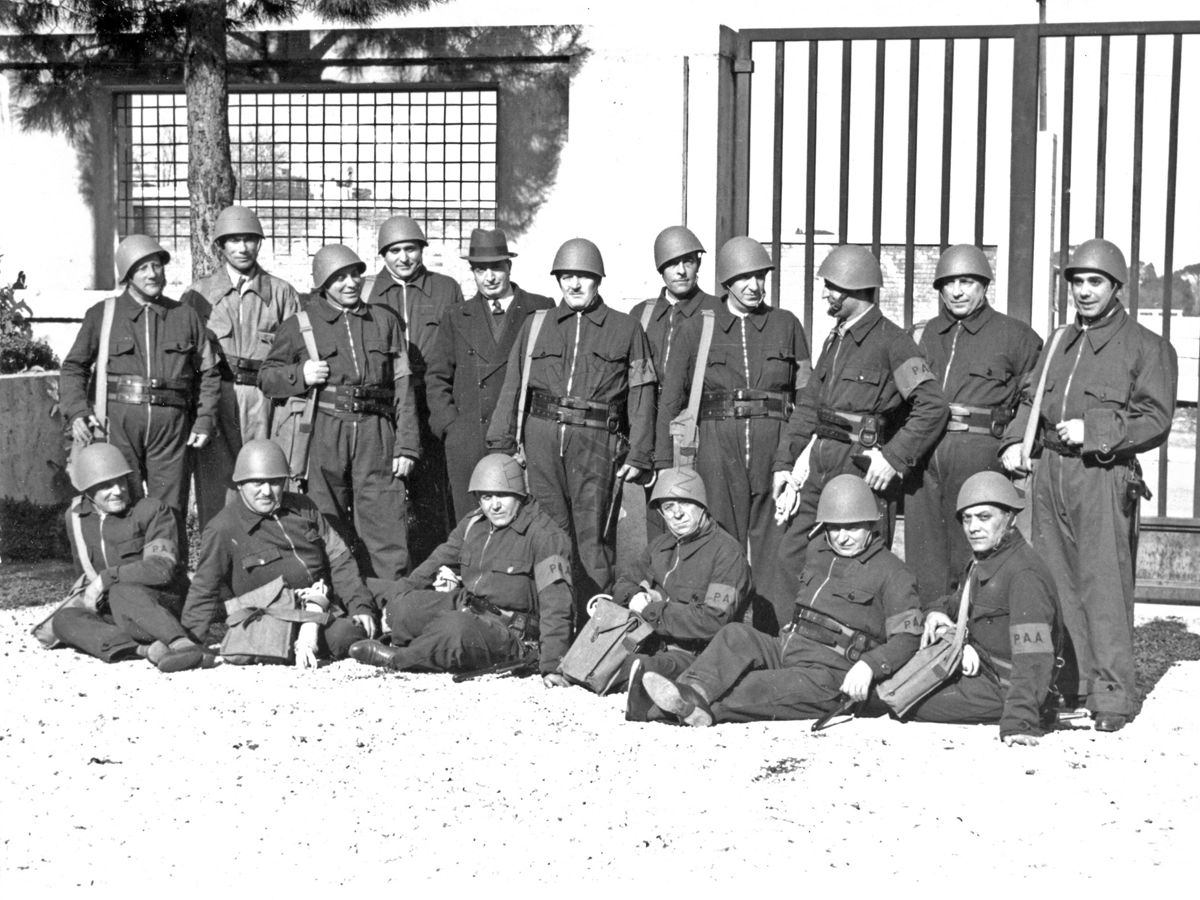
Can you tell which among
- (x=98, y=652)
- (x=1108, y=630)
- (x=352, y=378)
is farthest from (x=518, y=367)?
(x=1108, y=630)

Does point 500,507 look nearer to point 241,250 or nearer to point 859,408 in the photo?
point 859,408

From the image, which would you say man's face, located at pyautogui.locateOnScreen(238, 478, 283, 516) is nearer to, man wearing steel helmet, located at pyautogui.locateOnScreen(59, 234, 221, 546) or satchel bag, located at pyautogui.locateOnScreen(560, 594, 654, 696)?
man wearing steel helmet, located at pyautogui.locateOnScreen(59, 234, 221, 546)

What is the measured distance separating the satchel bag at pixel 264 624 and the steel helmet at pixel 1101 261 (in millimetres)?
3826

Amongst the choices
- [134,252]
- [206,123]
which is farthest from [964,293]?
[206,123]

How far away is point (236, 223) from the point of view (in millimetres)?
9328

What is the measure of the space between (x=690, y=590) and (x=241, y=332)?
3.17m

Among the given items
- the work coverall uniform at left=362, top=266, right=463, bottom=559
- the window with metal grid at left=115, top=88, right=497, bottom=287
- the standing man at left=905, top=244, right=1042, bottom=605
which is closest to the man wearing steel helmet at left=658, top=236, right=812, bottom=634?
the standing man at left=905, top=244, right=1042, bottom=605

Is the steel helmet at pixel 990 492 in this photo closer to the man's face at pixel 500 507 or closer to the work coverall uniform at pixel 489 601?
the work coverall uniform at pixel 489 601

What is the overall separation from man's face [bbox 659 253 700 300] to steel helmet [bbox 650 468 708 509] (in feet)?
4.40

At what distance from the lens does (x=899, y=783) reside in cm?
601

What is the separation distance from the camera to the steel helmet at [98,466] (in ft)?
27.9

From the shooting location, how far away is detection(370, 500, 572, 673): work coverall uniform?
25.7 feet

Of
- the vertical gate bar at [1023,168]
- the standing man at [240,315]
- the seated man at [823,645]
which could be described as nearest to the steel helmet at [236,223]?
the standing man at [240,315]

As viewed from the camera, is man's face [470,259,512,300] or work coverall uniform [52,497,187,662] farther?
man's face [470,259,512,300]
